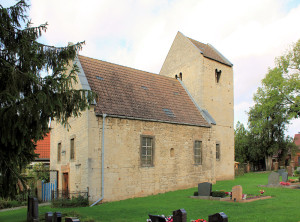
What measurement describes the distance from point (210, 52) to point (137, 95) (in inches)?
415

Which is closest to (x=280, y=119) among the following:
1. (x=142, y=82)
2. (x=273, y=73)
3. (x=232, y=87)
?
(x=273, y=73)

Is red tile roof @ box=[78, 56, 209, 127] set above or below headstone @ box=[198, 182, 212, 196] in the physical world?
above

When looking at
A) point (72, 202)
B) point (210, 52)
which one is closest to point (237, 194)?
point (72, 202)

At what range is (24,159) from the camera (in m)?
9.51

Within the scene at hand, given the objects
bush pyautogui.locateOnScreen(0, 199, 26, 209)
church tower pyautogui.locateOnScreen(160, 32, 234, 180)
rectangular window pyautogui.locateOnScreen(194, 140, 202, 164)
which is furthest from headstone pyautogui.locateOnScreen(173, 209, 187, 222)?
church tower pyautogui.locateOnScreen(160, 32, 234, 180)

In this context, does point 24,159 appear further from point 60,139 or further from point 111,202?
point 60,139

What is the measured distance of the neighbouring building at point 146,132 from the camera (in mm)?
16203

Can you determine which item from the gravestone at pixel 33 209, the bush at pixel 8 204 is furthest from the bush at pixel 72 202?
the gravestone at pixel 33 209

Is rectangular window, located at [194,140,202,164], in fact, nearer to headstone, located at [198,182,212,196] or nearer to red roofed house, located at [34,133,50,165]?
headstone, located at [198,182,212,196]

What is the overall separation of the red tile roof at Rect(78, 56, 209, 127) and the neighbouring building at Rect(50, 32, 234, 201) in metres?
0.05

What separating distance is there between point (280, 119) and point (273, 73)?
241 inches

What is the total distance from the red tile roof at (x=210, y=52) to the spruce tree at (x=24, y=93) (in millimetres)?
17085

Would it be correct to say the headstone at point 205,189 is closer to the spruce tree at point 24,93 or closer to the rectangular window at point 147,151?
the rectangular window at point 147,151

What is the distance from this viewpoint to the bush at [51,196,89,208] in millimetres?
14695
